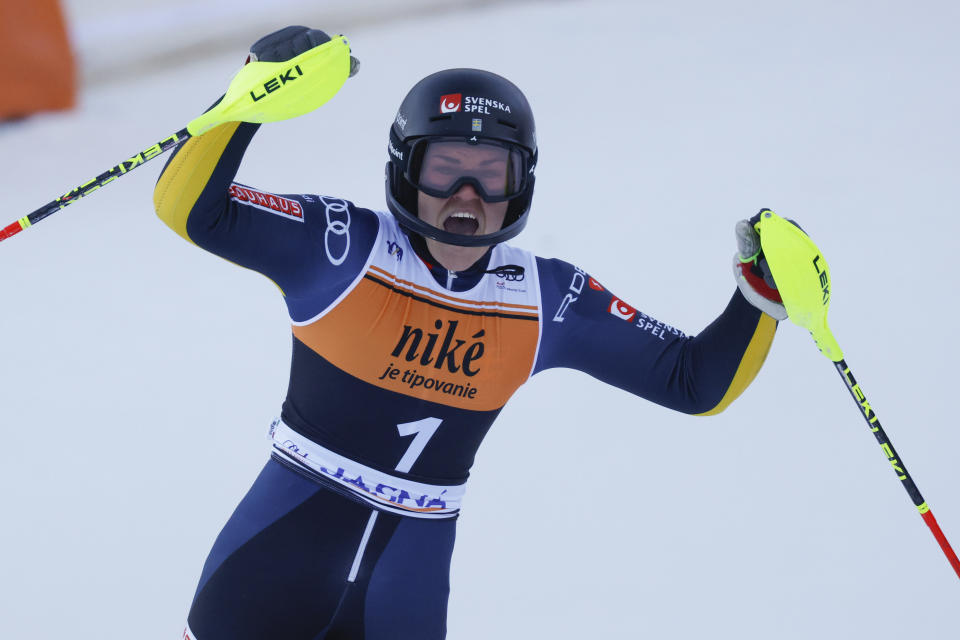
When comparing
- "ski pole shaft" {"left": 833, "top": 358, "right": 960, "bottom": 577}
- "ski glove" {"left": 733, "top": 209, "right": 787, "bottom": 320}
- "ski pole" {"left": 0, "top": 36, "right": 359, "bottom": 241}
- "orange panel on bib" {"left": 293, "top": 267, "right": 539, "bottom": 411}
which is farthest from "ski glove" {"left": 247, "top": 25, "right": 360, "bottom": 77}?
"ski pole shaft" {"left": 833, "top": 358, "right": 960, "bottom": 577}

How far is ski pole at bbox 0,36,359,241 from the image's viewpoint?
2.22 m

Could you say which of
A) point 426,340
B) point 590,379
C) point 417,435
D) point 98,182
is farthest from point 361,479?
point 590,379

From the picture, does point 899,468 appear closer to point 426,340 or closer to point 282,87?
point 426,340

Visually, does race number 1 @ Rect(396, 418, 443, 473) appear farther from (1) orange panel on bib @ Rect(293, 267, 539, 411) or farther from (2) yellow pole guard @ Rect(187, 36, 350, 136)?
(2) yellow pole guard @ Rect(187, 36, 350, 136)

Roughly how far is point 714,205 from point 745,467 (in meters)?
1.28

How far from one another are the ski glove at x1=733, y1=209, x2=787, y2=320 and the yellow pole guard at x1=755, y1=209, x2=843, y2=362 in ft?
0.16

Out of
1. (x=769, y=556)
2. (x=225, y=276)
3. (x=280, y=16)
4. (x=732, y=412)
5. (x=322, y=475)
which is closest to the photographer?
(x=322, y=475)

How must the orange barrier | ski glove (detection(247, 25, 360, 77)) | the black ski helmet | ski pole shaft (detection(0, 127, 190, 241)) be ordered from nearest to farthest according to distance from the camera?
ski pole shaft (detection(0, 127, 190, 241))
ski glove (detection(247, 25, 360, 77))
the black ski helmet
the orange barrier

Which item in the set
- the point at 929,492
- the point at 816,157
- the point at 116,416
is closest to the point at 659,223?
the point at 816,157

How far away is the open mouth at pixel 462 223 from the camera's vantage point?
2475 millimetres

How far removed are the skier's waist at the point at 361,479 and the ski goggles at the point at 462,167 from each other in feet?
2.09

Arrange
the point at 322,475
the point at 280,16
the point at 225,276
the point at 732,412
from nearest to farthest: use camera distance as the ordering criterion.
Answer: the point at 322,475 → the point at 732,412 → the point at 225,276 → the point at 280,16

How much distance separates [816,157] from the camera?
16.7ft

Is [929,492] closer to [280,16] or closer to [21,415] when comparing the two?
[21,415]
